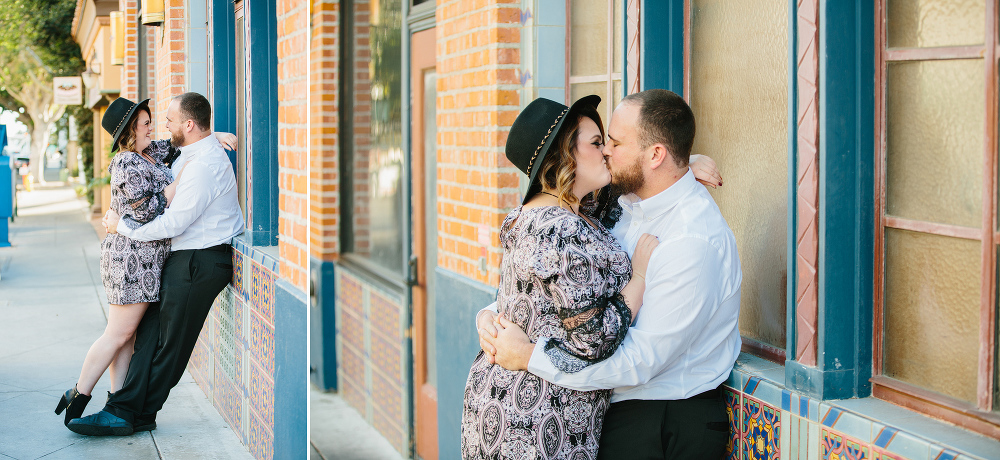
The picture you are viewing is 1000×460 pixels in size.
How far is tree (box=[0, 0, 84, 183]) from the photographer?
14.0m

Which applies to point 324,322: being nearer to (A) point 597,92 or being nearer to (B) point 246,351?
(B) point 246,351

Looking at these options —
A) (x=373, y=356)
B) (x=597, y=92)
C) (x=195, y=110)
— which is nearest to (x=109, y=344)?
(x=195, y=110)

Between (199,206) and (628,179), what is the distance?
3149 mm

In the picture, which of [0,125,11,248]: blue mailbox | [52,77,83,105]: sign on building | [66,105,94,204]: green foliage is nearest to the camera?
[0,125,11,248]: blue mailbox

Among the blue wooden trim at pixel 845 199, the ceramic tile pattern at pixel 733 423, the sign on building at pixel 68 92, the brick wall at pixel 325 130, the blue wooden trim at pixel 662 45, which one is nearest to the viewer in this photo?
the blue wooden trim at pixel 845 199

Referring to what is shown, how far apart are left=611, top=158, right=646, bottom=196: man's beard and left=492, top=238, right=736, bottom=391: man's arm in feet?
0.77

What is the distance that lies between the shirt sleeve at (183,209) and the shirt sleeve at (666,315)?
318 centimetres

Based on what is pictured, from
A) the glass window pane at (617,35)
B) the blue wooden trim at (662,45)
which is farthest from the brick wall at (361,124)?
the blue wooden trim at (662,45)

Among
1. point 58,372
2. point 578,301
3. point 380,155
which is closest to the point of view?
point 578,301

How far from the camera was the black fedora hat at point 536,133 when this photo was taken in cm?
263

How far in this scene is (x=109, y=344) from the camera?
17.7 feet

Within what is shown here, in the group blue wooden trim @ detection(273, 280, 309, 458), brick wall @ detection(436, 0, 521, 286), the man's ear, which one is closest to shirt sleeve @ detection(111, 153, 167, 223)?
blue wooden trim @ detection(273, 280, 309, 458)

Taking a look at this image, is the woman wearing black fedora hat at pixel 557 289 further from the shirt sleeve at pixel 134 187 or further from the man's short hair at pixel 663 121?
the shirt sleeve at pixel 134 187

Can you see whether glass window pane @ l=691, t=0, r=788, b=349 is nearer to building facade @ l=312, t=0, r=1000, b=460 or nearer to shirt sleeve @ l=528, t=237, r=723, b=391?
building facade @ l=312, t=0, r=1000, b=460
